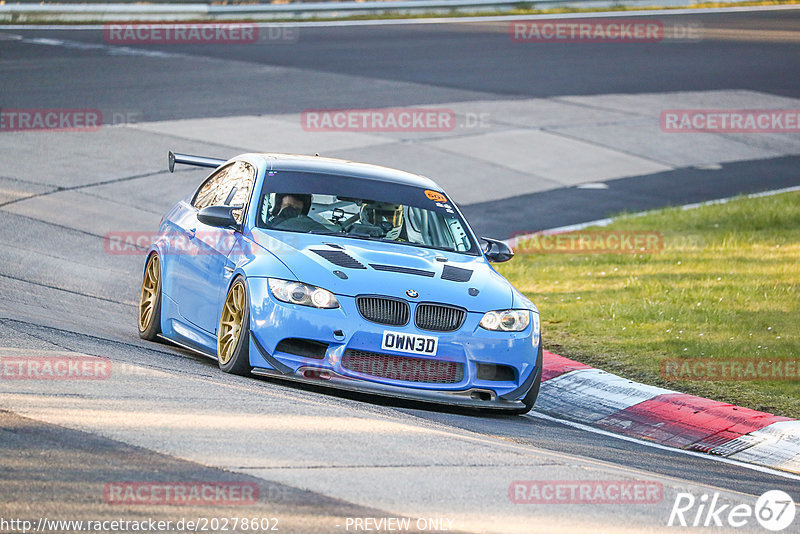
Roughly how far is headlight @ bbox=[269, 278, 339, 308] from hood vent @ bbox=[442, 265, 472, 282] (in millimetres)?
882

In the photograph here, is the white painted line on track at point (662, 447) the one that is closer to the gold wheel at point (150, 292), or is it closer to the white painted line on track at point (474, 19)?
the gold wheel at point (150, 292)

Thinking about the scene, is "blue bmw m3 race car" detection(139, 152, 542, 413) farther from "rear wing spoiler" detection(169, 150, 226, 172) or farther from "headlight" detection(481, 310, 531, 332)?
"rear wing spoiler" detection(169, 150, 226, 172)

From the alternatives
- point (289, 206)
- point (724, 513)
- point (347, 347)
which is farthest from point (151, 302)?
point (724, 513)

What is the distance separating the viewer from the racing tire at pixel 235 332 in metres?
8.42

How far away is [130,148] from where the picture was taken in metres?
19.6

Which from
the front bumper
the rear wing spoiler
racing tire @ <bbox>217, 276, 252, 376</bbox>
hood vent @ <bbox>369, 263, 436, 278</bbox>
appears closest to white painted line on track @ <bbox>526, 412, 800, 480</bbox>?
the front bumper

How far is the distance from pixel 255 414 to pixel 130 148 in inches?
522

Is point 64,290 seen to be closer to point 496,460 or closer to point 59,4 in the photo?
point 496,460

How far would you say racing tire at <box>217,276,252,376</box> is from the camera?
8.42m

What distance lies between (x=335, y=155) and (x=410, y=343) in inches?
478

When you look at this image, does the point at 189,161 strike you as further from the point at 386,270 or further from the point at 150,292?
the point at 386,270

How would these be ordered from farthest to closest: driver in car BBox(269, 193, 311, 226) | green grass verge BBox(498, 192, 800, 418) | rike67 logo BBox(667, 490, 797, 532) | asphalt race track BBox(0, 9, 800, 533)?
green grass verge BBox(498, 192, 800, 418) < driver in car BBox(269, 193, 311, 226) < rike67 logo BBox(667, 490, 797, 532) < asphalt race track BBox(0, 9, 800, 533)

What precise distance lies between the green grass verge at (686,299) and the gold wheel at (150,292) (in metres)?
3.49

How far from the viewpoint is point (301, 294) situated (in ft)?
27.3
